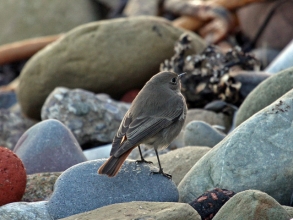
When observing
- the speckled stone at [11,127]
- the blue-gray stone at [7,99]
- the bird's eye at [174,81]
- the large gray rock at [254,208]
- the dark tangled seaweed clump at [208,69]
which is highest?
the large gray rock at [254,208]

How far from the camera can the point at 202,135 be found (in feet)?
23.1

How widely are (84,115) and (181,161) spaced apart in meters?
2.57

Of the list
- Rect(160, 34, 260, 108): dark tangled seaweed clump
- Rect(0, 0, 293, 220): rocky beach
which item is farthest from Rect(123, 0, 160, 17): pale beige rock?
Rect(160, 34, 260, 108): dark tangled seaweed clump

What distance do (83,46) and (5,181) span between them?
15.3ft

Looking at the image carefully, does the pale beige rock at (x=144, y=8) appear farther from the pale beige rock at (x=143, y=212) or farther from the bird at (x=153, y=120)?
the pale beige rock at (x=143, y=212)

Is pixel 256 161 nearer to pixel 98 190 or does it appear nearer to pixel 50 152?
pixel 98 190

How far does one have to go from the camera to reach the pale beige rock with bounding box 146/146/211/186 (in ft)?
20.3

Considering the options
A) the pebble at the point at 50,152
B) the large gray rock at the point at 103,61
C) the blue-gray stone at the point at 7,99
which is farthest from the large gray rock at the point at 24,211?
the blue-gray stone at the point at 7,99

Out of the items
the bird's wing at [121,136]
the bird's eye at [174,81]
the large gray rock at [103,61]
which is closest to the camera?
the bird's wing at [121,136]

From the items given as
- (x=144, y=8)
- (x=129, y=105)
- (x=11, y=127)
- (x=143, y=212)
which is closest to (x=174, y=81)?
(x=143, y=212)

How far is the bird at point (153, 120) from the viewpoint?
5457 millimetres

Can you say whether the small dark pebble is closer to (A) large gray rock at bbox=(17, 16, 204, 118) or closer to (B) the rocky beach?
(B) the rocky beach

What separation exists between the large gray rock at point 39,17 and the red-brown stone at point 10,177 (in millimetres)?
9431

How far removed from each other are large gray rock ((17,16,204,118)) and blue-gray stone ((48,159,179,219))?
4.36m
